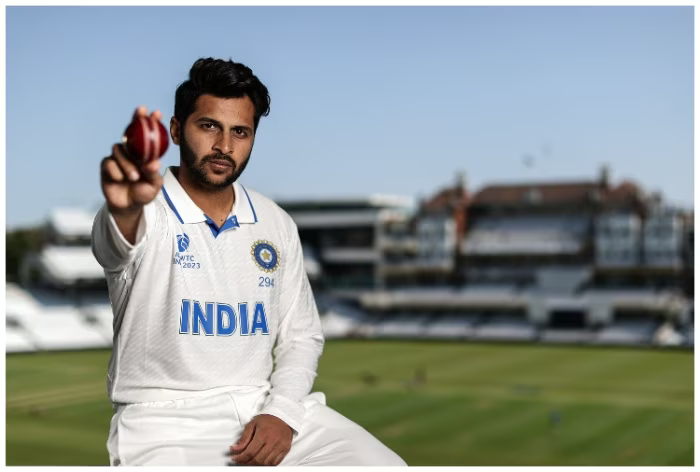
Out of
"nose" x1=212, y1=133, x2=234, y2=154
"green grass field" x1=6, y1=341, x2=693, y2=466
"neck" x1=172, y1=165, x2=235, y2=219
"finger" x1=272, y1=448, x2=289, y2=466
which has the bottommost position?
"green grass field" x1=6, y1=341, x2=693, y2=466

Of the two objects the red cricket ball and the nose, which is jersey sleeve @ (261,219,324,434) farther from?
the red cricket ball

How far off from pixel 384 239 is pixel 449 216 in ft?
13.8

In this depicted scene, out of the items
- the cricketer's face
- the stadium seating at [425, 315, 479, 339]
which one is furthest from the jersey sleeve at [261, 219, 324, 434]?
the stadium seating at [425, 315, 479, 339]

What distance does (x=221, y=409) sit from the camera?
8.55 feet

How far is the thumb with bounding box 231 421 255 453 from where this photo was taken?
2.55 metres

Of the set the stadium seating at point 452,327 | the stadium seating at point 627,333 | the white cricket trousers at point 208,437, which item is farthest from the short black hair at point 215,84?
the stadium seating at point 452,327

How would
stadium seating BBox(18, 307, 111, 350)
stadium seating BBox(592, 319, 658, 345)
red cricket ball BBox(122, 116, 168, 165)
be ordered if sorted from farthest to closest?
stadium seating BBox(592, 319, 658, 345) < stadium seating BBox(18, 307, 111, 350) < red cricket ball BBox(122, 116, 168, 165)

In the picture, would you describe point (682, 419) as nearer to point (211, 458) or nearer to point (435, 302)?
point (211, 458)

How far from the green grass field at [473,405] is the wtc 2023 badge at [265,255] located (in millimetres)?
14796

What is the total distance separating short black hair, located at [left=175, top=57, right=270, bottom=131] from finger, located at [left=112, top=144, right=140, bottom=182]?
52 cm

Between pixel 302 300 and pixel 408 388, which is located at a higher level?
pixel 302 300

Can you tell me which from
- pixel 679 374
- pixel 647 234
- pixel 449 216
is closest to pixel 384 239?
pixel 449 216

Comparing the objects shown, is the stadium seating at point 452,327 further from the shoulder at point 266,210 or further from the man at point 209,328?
the man at point 209,328

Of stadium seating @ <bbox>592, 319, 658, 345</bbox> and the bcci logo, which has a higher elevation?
the bcci logo
